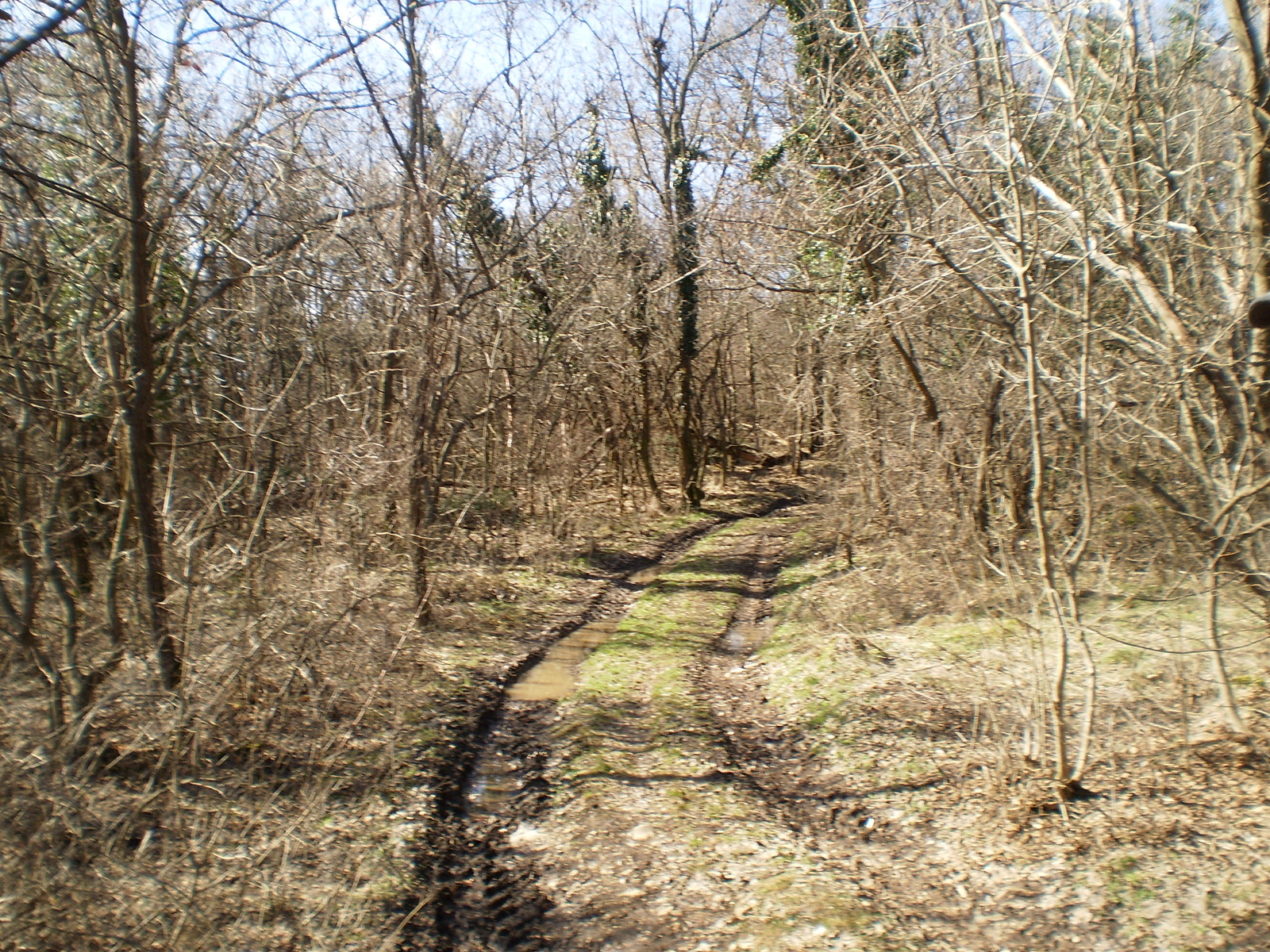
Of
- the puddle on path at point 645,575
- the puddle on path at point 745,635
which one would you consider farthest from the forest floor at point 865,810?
the puddle on path at point 645,575

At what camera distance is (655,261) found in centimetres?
1938

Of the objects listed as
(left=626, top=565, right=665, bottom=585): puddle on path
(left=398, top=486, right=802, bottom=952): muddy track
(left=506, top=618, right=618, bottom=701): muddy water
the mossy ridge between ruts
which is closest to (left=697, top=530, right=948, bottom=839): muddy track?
the mossy ridge between ruts

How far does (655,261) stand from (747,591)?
8375mm

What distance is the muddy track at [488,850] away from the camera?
552cm

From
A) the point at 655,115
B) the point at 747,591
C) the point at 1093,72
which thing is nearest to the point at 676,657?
the point at 747,591

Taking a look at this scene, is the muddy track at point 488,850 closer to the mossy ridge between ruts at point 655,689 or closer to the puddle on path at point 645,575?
the mossy ridge between ruts at point 655,689

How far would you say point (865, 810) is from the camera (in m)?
6.71

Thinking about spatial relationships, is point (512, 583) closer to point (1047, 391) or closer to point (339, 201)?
point (339, 201)

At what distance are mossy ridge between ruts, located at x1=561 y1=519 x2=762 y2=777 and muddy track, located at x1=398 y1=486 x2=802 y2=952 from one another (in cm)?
40

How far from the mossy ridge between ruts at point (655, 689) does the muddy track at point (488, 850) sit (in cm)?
40

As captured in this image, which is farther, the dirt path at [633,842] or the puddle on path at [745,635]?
the puddle on path at [745,635]

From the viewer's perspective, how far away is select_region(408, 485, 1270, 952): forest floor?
17.1 feet

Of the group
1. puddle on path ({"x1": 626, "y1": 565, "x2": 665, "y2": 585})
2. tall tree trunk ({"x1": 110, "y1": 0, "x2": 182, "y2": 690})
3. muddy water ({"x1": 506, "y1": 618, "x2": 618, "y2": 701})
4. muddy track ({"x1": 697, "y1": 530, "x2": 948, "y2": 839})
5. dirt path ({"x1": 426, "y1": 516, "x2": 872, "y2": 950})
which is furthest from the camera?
puddle on path ({"x1": 626, "y1": 565, "x2": 665, "y2": 585})

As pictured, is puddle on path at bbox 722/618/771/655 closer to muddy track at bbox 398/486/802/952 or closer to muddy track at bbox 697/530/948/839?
muddy track at bbox 697/530/948/839
